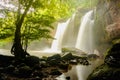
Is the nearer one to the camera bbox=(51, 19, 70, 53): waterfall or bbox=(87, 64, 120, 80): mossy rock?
bbox=(87, 64, 120, 80): mossy rock

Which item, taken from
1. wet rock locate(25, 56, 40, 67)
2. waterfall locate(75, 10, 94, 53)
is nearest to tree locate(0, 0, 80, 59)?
wet rock locate(25, 56, 40, 67)

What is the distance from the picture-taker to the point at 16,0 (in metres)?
18.4

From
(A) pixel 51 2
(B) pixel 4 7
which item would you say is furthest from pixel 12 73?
(A) pixel 51 2

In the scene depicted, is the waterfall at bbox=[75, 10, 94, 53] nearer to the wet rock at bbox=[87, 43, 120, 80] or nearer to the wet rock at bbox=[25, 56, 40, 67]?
the wet rock at bbox=[25, 56, 40, 67]

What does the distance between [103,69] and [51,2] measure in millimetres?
10850

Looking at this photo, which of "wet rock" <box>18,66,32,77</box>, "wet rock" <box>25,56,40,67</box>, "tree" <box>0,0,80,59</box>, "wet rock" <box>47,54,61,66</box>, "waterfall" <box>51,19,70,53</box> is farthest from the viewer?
"waterfall" <box>51,19,70,53</box>

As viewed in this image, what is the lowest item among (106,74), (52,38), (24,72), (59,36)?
(24,72)

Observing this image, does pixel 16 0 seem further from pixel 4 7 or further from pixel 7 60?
pixel 7 60

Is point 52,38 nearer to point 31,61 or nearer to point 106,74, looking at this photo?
point 31,61

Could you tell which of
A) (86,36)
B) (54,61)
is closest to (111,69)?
(54,61)

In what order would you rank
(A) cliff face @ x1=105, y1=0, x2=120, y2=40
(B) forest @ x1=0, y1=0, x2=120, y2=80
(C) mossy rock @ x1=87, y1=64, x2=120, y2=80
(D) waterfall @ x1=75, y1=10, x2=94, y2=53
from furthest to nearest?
(D) waterfall @ x1=75, y1=10, x2=94, y2=53, (A) cliff face @ x1=105, y1=0, x2=120, y2=40, (B) forest @ x1=0, y1=0, x2=120, y2=80, (C) mossy rock @ x1=87, y1=64, x2=120, y2=80

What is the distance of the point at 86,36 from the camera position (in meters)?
36.5

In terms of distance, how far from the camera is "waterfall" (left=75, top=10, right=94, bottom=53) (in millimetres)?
35831

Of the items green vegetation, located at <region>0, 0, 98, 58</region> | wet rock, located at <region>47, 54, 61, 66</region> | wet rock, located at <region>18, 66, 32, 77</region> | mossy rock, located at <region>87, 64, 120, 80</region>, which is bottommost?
wet rock, located at <region>47, 54, 61, 66</region>
